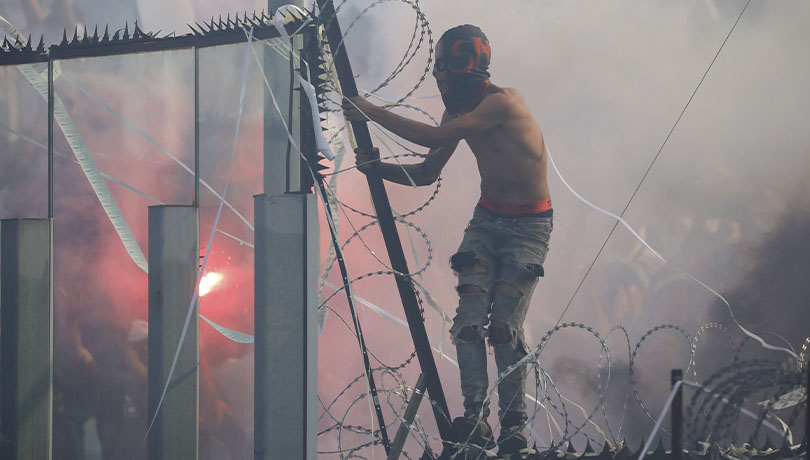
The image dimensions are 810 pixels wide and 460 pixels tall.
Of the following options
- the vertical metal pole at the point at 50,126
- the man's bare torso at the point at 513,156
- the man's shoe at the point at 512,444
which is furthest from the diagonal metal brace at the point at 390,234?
the vertical metal pole at the point at 50,126

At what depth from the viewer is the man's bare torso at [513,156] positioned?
185 inches

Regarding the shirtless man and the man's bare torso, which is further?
the man's bare torso

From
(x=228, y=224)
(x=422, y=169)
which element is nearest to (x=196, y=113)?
(x=228, y=224)

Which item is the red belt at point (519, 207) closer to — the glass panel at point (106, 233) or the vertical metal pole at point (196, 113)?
the vertical metal pole at point (196, 113)

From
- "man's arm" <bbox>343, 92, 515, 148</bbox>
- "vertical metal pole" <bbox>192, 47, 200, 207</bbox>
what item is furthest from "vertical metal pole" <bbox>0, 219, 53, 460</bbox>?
"man's arm" <bbox>343, 92, 515, 148</bbox>

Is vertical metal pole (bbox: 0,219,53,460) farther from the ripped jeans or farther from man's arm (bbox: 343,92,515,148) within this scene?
the ripped jeans

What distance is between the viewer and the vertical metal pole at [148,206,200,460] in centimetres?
552

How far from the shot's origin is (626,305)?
9.82 m

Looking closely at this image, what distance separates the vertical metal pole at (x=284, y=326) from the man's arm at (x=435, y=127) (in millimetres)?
673

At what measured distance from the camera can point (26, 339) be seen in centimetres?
602

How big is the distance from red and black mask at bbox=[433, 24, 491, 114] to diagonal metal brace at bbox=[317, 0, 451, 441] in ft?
2.08

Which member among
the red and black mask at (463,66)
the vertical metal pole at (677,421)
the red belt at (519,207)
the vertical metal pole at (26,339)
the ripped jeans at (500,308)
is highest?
the red and black mask at (463,66)

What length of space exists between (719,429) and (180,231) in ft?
14.0

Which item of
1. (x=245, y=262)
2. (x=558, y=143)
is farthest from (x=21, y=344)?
(x=558, y=143)
